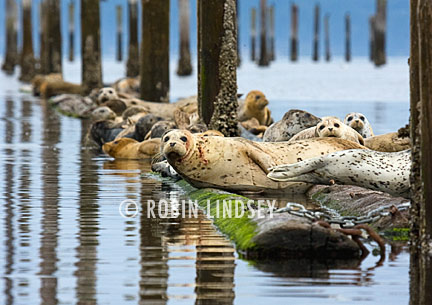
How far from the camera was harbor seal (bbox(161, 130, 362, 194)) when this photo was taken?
34.5 feet

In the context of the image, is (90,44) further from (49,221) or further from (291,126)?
(49,221)

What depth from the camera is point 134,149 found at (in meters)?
15.0

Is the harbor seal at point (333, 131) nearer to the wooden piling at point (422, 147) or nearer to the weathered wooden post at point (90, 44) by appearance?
the wooden piling at point (422, 147)

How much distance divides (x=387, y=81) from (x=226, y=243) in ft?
146

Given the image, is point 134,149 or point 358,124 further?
point 134,149

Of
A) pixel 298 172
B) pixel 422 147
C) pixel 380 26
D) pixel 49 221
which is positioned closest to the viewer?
pixel 422 147

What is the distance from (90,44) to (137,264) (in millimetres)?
22661

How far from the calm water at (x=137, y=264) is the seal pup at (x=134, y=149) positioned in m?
3.60

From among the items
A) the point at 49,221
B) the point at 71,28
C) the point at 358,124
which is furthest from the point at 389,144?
the point at 71,28

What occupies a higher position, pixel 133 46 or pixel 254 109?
pixel 133 46

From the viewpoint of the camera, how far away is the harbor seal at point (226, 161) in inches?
414

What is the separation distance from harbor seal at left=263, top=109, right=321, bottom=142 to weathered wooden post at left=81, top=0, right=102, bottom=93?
625 inches

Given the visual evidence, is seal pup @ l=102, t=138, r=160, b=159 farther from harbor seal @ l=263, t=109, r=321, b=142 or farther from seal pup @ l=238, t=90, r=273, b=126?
seal pup @ l=238, t=90, r=273, b=126

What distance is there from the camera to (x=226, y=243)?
755cm
